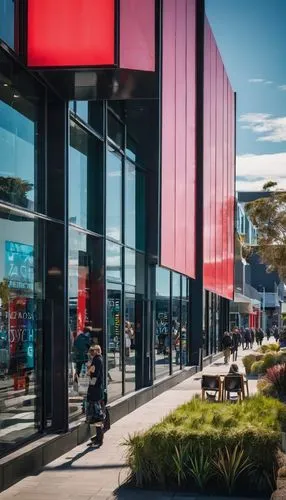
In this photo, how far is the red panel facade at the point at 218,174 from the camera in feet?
124

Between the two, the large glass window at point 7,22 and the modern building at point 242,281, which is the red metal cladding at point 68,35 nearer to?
the large glass window at point 7,22

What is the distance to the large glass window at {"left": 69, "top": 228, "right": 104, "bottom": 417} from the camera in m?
15.9

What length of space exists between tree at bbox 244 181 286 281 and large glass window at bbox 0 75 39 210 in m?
27.9

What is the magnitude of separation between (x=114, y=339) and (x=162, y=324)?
304 inches

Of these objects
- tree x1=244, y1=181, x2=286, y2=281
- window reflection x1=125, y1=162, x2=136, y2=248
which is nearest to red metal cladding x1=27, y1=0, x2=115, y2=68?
window reflection x1=125, y1=162, x2=136, y2=248

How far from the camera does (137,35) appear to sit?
14.4 meters

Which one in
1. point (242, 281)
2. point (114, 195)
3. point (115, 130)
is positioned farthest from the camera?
point (242, 281)

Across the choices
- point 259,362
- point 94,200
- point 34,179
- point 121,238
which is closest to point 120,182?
point 121,238

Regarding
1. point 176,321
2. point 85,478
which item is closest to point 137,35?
point 85,478

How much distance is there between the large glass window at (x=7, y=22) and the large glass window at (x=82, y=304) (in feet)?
14.2

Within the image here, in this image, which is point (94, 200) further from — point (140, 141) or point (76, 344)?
point (140, 141)

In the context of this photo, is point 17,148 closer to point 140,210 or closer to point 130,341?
point 130,341

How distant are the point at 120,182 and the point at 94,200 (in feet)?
9.66

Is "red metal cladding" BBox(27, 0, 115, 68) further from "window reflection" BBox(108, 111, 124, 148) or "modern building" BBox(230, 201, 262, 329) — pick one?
"modern building" BBox(230, 201, 262, 329)
